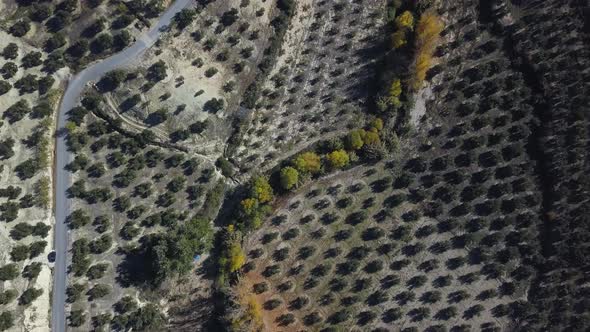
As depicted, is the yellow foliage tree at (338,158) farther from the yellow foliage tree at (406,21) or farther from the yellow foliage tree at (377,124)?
the yellow foliage tree at (406,21)

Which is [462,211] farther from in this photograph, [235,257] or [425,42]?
[235,257]

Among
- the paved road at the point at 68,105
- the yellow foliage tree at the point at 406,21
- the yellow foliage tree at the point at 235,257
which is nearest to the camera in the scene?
the yellow foliage tree at the point at 235,257

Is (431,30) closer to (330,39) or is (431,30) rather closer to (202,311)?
(330,39)

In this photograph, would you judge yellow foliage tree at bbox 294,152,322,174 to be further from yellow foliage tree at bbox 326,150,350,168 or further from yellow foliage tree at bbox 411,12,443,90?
yellow foliage tree at bbox 411,12,443,90

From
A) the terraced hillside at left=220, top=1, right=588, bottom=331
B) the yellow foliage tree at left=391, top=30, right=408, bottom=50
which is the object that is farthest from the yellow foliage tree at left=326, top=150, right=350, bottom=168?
the yellow foliage tree at left=391, top=30, right=408, bottom=50

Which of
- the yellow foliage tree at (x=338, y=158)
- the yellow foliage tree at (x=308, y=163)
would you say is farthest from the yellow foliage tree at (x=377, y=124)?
the yellow foliage tree at (x=308, y=163)

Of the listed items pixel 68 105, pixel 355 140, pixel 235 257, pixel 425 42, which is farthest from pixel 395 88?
pixel 68 105

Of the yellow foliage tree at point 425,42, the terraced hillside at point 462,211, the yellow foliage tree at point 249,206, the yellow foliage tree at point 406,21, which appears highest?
the yellow foliage tree at point 406,21
